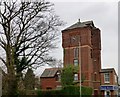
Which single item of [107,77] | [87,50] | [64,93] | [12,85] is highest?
[87,50]

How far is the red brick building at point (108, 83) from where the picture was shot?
51438 millimetres

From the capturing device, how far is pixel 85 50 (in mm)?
52719

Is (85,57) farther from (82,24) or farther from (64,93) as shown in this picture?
(64,93)

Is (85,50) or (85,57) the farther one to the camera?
(85,50)

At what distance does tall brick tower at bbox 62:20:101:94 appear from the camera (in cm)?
5209

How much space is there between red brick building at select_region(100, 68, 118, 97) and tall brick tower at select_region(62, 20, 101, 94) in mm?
1150

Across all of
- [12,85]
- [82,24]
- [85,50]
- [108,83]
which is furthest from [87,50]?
[12,85]

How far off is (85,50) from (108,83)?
7.55m

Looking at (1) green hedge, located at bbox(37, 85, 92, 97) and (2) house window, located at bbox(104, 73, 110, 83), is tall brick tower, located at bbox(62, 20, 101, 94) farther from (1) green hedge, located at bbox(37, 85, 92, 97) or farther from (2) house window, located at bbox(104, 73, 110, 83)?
(1) green hedge, located at bbox(37, 85, 92, 97)

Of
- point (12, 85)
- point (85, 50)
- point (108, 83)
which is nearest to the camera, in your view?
point (12, 85)

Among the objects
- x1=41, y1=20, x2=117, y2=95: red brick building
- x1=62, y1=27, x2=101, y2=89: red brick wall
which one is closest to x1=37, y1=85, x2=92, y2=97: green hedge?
x1=41, y1=20, x2=117, y2=95: red brick building

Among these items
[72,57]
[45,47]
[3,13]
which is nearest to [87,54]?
[72,57]

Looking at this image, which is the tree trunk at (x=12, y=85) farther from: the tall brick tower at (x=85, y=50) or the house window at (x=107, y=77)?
Result: the house window at (x=107, y=77)

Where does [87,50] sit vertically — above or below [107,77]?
above
